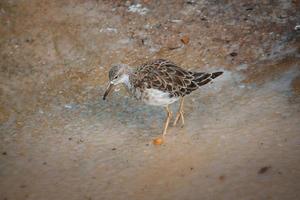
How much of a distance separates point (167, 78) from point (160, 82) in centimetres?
16

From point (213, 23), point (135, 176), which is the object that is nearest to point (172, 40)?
point (213, 23)

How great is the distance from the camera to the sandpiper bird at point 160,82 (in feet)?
24.2

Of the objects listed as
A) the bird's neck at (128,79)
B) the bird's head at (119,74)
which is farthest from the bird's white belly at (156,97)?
the bird's head at (119,74)

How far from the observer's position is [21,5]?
1050 centimetres

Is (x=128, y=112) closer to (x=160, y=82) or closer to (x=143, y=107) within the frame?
(x=143, y=107)

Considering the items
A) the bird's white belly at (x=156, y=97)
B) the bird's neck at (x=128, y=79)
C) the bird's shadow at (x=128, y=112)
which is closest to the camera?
the bird's white belly at (x=156, y=97)

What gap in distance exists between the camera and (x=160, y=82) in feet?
24.1

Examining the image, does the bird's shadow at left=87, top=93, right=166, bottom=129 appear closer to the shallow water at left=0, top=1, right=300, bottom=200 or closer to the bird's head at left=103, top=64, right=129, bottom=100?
the shallow water at left=0, top=1, right=300, bottom=200

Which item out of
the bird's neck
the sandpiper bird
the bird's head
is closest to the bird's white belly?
the sandpiper bird

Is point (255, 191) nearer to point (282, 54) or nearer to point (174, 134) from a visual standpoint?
point (174, 134)

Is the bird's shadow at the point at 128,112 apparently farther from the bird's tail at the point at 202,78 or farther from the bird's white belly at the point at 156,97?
the bird's tail at the point at 202,78

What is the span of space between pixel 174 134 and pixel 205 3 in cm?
366

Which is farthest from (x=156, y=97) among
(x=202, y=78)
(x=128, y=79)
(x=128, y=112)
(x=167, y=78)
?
(x=128, y=112)

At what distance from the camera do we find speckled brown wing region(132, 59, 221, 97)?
7.38 metres
